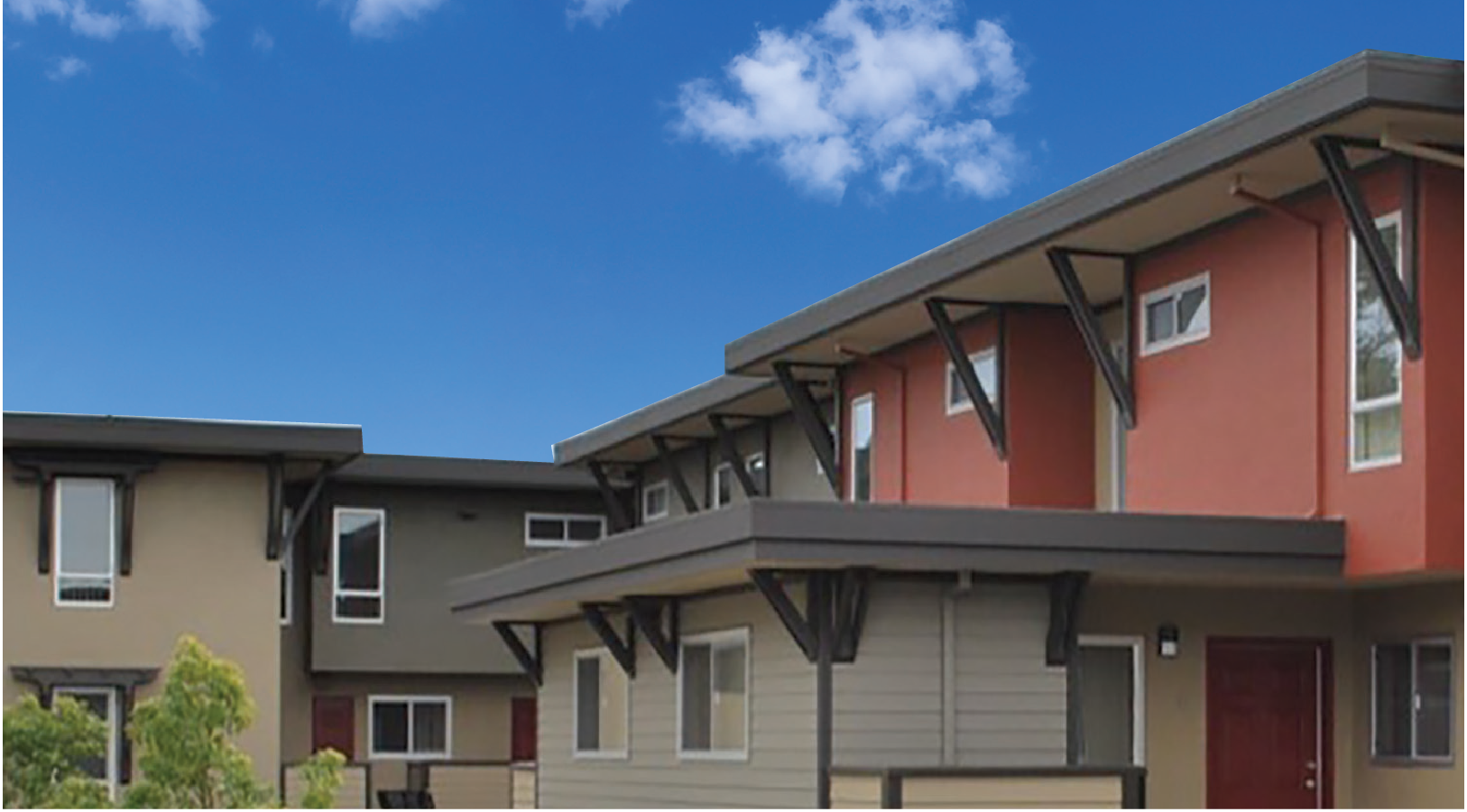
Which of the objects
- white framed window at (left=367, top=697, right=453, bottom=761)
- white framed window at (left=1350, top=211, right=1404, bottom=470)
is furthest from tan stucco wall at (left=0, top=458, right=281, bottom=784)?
white framed window at (left=1350, top=211, right=1404, bottom=470)

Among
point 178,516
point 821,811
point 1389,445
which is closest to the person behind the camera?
point 1389,445

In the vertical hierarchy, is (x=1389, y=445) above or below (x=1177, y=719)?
above

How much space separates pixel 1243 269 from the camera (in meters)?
20.4

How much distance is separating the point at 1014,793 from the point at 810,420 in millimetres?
10098

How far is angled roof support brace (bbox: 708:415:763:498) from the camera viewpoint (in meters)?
32.9

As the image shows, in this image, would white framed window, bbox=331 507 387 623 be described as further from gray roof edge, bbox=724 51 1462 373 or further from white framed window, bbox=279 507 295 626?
gray roof edge, bbox=724 51 1462 373

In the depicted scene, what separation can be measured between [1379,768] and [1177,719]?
170 cm

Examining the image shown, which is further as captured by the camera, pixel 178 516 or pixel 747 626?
pixel 178 516

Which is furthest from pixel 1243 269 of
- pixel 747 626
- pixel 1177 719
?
pixel 747 626

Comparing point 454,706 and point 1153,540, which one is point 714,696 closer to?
point 1153,540

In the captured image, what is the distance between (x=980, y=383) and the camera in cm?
2477

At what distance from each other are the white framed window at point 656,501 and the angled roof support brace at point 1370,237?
19646mm

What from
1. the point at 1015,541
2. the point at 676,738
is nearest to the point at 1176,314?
the point at 1015,541

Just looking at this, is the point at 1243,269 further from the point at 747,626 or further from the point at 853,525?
the point at 747,626
